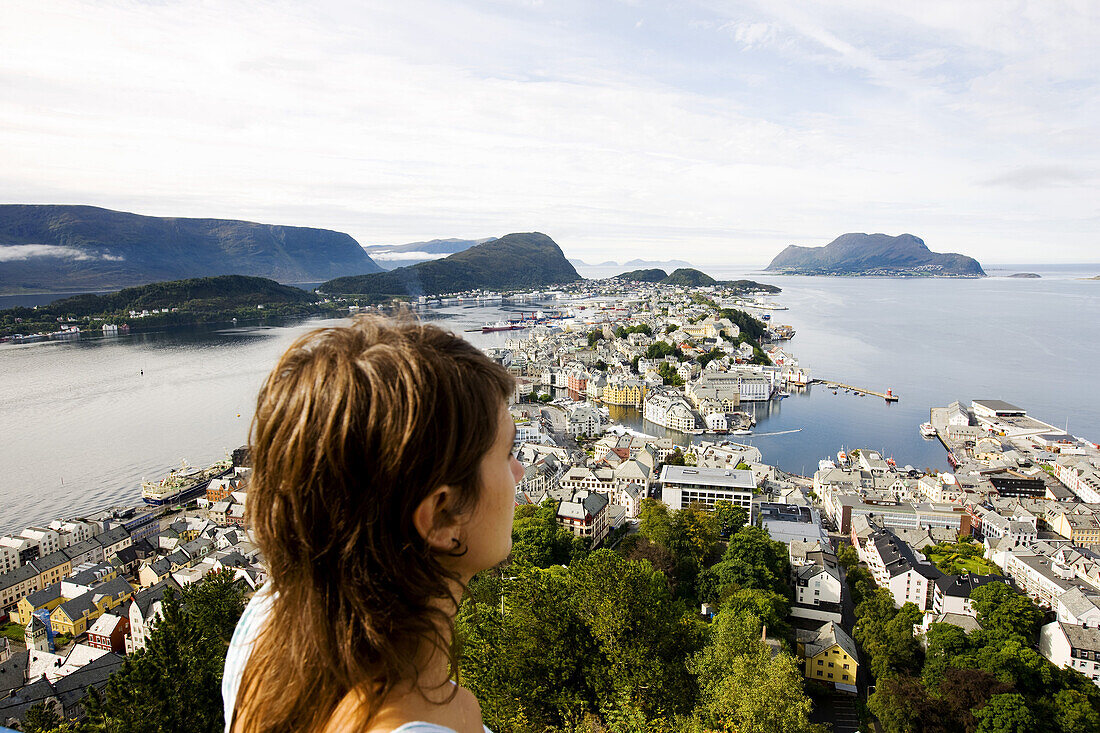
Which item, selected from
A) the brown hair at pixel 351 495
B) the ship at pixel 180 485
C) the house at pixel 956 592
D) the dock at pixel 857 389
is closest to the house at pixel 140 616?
the ship at pixel 180 485

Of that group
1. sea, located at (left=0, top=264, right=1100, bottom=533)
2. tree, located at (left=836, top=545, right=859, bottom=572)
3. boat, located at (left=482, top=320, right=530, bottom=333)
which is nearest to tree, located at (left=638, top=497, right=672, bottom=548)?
tree, located at (left=836, top=545, right=859, bottom=572)

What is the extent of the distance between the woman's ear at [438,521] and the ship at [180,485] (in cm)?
1022

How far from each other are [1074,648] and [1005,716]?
5.56 feet

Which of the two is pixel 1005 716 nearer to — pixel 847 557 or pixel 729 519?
pixel 847 557

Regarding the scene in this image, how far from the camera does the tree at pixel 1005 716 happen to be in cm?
397

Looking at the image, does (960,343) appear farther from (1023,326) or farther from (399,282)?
(399,282)

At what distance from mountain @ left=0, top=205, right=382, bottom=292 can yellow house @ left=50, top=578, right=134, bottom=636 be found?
35953mm

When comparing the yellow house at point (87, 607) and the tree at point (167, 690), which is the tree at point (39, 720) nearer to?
the tree at point (167, 690)

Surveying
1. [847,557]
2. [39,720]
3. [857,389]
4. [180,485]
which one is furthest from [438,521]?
[857,389]

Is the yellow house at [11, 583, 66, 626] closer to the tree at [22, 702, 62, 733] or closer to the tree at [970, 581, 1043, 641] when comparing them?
the tree at [22, 702, 62, 733]

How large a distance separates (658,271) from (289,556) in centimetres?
5500

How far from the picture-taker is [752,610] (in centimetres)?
502

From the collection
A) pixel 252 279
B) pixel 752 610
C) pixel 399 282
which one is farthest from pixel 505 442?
pixel 399 282

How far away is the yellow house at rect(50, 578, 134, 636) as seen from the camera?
5656 mm
